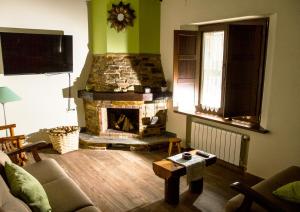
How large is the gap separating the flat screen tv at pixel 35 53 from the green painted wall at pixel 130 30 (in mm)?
567

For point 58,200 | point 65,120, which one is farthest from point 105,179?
point 65,120

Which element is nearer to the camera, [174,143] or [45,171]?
[45,171]

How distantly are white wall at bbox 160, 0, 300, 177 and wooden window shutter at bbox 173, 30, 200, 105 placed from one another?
2.00 feet

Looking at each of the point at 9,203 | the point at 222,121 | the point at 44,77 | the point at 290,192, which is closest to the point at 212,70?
the point at 222,121

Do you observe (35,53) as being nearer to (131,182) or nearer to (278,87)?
(131,182)

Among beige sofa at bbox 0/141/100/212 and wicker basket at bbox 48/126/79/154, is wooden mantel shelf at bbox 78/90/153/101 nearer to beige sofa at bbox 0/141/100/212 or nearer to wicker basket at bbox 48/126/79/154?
wicker basket at bbox 48/126/79/154

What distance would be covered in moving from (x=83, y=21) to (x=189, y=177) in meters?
3.44

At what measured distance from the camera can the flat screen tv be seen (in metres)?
3.99

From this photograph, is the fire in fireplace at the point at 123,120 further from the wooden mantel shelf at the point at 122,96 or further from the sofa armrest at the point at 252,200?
the sofa armrest at the point at 252,200

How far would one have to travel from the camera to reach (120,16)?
4477mm

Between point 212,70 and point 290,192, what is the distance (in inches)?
95.2

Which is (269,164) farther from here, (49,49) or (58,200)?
(49,49)

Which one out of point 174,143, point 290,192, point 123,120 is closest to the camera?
point 290,192

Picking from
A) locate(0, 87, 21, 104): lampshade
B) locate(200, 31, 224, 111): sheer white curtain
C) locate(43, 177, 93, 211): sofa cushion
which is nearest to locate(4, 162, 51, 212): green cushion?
locate(43, 177, 93, 211): sofa cushion
